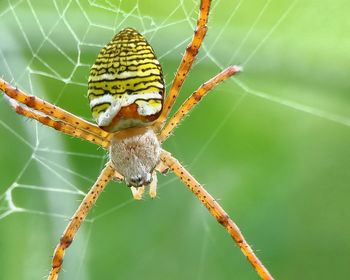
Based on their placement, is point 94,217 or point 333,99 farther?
point 94,217

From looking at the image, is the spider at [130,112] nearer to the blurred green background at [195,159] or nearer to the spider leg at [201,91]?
the spider leg at [201,91]

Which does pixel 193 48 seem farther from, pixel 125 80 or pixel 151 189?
pixel 151 189

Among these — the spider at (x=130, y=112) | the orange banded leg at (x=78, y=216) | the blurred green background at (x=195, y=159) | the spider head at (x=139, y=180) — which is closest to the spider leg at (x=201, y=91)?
the spider at (x=130, y=112)

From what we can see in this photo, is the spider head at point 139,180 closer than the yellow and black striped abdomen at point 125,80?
No

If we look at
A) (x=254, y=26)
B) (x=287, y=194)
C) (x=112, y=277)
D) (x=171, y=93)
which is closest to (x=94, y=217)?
(x=112, y=277)

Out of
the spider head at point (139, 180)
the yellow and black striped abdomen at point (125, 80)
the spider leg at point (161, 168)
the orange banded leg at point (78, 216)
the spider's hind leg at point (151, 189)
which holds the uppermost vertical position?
the yellow and black striped abdomen at point (125, 80)

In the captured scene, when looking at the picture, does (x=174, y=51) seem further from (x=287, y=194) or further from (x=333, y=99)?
(x=287, y=194)

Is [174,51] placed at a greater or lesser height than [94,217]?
greater

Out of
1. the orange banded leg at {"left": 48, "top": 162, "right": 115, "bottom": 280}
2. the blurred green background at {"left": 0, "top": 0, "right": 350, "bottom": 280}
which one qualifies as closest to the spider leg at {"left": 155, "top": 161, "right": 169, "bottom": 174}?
the orange banded leg at {"left": 48, "top": 162, "right": 115, "bottom": 280}
